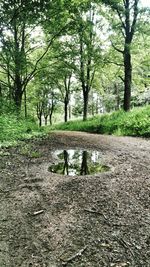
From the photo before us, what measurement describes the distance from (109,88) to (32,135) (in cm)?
3398

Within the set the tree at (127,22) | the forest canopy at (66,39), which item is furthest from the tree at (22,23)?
the tree at (127,22)

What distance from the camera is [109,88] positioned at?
4353 centimetres

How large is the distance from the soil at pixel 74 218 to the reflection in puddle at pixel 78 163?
31 centimetres

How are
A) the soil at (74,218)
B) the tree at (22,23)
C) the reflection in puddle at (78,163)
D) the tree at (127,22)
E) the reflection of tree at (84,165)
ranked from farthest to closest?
the tree at (127,22)
the tree at (22,23)
the reflection in puddle at (78,163)
the reflection of tree at (84,165)
the soil at (74,218)

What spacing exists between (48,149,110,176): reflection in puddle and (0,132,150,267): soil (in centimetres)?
31

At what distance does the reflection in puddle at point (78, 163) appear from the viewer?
5.40 metres

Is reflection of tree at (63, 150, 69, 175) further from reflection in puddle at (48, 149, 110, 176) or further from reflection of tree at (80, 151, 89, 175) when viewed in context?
reflection of tree at (80, 151, 89, 175)

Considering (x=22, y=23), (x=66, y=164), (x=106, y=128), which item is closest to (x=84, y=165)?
(x=66, y=164)

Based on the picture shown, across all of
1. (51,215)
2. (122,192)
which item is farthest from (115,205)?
(51,215)

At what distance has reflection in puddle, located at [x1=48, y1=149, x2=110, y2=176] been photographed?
540 cm

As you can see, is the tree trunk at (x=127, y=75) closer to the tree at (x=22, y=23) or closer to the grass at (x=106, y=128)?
the grass at (x=106, y=128)

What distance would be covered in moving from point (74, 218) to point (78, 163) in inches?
111

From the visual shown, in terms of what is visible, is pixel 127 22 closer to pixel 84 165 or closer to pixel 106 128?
pixel 106 128

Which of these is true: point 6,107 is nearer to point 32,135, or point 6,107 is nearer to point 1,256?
point 32,135
